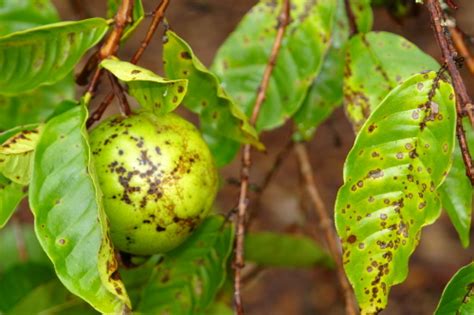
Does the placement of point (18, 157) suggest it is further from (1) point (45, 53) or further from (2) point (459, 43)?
(2) point (459, 43)

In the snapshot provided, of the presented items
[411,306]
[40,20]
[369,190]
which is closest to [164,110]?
[369,190]

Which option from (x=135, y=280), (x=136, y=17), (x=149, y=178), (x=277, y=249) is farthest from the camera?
(x=277, y=249)

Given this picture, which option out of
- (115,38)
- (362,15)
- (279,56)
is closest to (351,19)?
(362,15)

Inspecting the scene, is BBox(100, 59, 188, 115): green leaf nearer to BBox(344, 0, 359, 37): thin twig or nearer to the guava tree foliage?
the guava tree foliage

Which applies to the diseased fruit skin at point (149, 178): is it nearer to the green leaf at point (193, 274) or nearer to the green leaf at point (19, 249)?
the green leaf at point (193, 274)

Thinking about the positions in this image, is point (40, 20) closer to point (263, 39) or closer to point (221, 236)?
point (263, 39)

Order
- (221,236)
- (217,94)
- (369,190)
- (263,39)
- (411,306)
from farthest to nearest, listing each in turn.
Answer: (411,306)
(263,39)
(221,236)
(217,94)
(369,190)

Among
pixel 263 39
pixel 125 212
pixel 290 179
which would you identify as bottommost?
pixel 290 179
